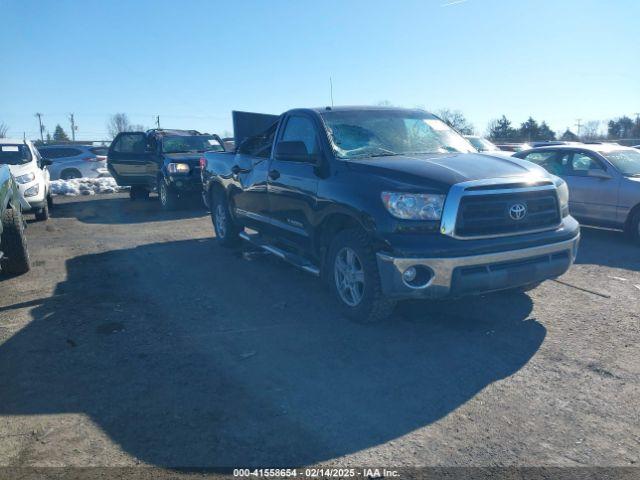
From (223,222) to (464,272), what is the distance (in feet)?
16.1

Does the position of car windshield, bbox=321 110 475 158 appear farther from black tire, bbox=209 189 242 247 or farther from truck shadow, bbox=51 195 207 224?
truck shadow, bbox=51 195 207 224

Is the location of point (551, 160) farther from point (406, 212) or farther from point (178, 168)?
point (178, 168)

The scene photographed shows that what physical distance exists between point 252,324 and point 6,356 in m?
2.00

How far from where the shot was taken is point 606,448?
9.80ft

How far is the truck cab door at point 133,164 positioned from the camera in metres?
14.8

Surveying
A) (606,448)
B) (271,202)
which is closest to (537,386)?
(606,448)

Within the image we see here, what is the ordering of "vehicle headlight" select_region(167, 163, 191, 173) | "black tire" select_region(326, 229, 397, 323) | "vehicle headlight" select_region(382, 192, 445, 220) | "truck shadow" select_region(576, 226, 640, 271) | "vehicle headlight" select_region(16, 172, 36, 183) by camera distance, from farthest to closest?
"vehicle headlight" select_region(167, 163, 191, 173) < "vehicle headlight" select_region(16, 172, 36, 183) < "truck shadow" select_region(576, 226, 640, 271) < "black tire" select_region(326, 229, 397, 323) < "vehicle headlight" select_region(382, 192, 445, 220)

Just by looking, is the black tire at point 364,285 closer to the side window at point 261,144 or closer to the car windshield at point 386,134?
the car windshield at point 386,134

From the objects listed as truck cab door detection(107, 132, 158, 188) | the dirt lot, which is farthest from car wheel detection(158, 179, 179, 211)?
the dirt lot

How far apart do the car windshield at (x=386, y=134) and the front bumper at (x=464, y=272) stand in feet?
4.91

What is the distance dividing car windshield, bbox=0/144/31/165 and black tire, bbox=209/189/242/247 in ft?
18.0

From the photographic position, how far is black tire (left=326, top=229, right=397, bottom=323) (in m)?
4.62

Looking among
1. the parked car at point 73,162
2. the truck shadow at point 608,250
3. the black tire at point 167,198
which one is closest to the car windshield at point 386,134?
the truck shadow at point 608,250

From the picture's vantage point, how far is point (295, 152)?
18.3 feet
